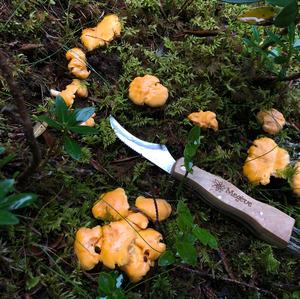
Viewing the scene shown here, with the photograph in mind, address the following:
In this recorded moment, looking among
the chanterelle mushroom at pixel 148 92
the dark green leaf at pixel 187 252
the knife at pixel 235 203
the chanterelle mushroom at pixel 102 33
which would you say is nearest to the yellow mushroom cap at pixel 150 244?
the dark green leaf at pixel 187 252

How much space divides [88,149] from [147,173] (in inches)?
11.9

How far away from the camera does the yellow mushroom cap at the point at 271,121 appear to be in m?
2.34

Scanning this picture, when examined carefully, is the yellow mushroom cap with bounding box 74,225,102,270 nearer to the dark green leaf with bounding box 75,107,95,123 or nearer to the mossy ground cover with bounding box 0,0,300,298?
the mossy ground cover with bounding box 0,0,300,298

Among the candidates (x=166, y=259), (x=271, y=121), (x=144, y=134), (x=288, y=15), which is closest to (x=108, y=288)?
(x=166, y=259)

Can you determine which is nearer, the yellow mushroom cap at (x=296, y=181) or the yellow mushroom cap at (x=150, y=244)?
the yellow mushroom cap at (x=150, y=244)

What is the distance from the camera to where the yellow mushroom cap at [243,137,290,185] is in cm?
220

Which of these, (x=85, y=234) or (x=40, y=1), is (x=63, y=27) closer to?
(x=40, y=1)

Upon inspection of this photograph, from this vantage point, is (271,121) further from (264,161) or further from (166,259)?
(166,259)

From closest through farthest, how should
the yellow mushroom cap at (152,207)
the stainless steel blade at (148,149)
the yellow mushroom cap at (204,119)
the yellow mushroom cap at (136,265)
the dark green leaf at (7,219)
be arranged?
the dark green leaf at (7,219) < the yellow mushroom cap at (136,265) < the yellow mushroom cap at (152,207) < the stainless steel blade at (148,149) < the yellow mushroom cap at (204,119)

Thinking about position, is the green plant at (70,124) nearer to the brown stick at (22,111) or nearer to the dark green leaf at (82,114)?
the dark green leaf at (82,114)

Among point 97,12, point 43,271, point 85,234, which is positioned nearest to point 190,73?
point 97,12

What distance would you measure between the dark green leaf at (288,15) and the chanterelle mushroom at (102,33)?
2.79 ft

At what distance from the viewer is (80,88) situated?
222cm

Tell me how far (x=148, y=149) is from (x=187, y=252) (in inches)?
22.8
